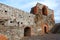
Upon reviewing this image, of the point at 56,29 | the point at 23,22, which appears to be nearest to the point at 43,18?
the point at 56,29

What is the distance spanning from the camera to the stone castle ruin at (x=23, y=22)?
473 inches

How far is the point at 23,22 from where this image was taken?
14273mm

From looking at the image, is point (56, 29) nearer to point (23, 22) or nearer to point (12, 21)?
point (23, 22)

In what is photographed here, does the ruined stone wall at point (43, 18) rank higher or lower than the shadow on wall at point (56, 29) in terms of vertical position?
higher

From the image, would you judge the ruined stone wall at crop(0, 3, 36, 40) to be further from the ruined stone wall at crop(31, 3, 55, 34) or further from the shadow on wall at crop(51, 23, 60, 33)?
the shadow on wall at crop(51, 23, 60, 33)

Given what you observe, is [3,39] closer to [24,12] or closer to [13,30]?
[13,30]

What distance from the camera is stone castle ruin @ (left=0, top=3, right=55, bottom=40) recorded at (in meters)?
12.0

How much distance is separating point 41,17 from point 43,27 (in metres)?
1.51

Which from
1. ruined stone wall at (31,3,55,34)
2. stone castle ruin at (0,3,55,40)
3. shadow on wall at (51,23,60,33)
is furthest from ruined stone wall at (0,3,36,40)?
shadow on wall at (51,23,60,33)

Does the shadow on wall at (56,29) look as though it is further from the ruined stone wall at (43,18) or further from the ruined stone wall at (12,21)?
the ruined stone wall at (12,21)

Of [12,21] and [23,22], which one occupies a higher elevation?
[12,21]

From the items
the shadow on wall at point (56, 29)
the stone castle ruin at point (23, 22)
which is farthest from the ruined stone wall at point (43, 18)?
the shadow on wall at point (56, 29)

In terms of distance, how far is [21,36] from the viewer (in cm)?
1373

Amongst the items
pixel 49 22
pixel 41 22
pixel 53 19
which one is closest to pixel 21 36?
pixel 41 22
